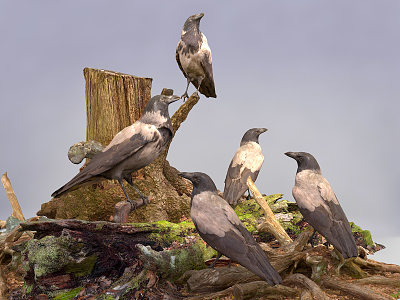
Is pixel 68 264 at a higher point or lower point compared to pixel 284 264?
lower

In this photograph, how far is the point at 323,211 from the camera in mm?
3668

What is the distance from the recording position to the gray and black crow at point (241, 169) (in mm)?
5879

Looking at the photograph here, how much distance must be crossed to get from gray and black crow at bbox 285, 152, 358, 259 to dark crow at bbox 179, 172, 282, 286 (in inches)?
30.7

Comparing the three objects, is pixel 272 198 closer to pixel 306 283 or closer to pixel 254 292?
pixel 306 283

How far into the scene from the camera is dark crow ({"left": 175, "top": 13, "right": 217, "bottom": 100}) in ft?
19.5

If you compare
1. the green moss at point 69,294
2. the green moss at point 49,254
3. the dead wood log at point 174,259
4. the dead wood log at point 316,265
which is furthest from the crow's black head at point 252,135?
the green moss at point 69,294

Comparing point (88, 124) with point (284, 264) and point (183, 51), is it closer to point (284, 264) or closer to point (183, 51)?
point (183, 51)

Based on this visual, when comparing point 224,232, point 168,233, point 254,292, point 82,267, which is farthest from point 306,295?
point 82,267

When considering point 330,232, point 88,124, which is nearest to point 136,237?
point 330,232

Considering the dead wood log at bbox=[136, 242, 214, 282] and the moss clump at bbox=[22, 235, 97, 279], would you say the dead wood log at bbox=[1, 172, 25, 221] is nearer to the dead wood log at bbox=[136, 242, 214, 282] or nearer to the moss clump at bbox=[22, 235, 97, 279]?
the moss clump at bbox=[22, 235, 97, 279]

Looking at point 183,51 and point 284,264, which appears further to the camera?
point 183,51

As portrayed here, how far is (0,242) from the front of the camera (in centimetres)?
500

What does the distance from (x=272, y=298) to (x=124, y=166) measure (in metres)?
2.28

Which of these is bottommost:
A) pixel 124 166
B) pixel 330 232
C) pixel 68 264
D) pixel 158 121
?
pixel 68 264
